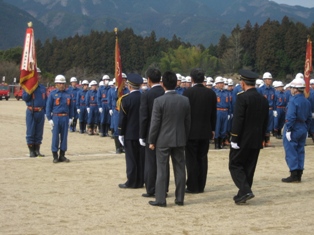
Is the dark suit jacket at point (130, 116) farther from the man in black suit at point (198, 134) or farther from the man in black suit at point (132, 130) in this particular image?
the man in black suit at point (198, 134)

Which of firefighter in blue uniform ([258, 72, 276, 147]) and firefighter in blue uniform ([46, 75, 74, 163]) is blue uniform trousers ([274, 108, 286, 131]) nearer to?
firefighter in blue uniform ([258, 72, 276, 147])

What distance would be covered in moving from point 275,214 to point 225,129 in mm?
9705

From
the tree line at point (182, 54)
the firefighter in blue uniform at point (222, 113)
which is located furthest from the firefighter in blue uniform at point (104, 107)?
the tree line at point (182, 54)

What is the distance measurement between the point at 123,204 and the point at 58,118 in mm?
5306

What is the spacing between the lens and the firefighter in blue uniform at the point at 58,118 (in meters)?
14.3

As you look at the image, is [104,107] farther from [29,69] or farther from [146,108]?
[146,108]

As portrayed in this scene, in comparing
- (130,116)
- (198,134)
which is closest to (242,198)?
(198,134)

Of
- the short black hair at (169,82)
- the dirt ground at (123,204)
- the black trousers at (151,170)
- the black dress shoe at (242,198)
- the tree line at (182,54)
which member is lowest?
the dirt ground at (123,204)

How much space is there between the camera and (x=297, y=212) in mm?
9078

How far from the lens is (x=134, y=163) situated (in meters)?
11.0

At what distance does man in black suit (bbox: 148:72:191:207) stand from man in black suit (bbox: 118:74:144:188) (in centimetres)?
152

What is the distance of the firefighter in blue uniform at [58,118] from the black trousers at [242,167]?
18.9 ft

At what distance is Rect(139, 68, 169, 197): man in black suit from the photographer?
389 inches

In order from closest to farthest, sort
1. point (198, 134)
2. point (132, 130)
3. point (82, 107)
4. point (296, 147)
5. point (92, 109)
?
point (198, 134)
point (132, 130)
point (296, 147)
point (92, 109)
point (82, 107)
